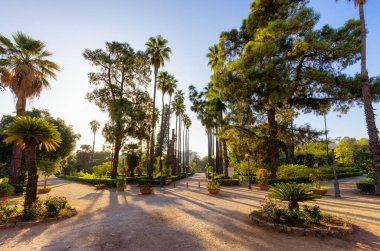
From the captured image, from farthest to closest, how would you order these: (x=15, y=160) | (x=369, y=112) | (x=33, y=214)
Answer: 1. (x=15, y=160)
2. (x=369, y=112)
3. (x=33, y=214)

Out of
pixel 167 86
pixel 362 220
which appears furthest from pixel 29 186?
pixel 167 86

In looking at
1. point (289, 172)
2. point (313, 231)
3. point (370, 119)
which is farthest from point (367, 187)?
point (313, 231)

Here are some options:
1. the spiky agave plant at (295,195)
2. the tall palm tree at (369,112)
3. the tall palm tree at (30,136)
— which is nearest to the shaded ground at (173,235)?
the spiky agave plant at (295,195)

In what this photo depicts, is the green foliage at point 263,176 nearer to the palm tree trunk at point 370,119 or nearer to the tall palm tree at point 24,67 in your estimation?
the palm tree trunk at point 370,119

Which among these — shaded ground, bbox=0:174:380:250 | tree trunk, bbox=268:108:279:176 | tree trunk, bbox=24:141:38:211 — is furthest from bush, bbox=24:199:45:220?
tree trunk, bbox=268:108:279:176

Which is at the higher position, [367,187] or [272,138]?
[272,138]

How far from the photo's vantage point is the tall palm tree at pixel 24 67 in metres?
16.0

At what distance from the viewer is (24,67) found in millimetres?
15930

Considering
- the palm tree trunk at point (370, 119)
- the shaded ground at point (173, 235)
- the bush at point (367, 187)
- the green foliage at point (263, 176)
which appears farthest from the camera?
the green foliage at point (263, 176)

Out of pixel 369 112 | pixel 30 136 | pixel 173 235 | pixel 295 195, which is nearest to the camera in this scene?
pixel 173 235

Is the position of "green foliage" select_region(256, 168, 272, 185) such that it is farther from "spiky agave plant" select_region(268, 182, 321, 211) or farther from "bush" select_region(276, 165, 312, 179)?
"spiky agave plant" select_region(268, 182, 321, 211)

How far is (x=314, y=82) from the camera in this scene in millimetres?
18156

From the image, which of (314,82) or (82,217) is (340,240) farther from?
(314,82)

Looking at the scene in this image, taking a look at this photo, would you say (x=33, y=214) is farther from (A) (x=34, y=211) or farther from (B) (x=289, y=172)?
(B) (x=289, y=172)
